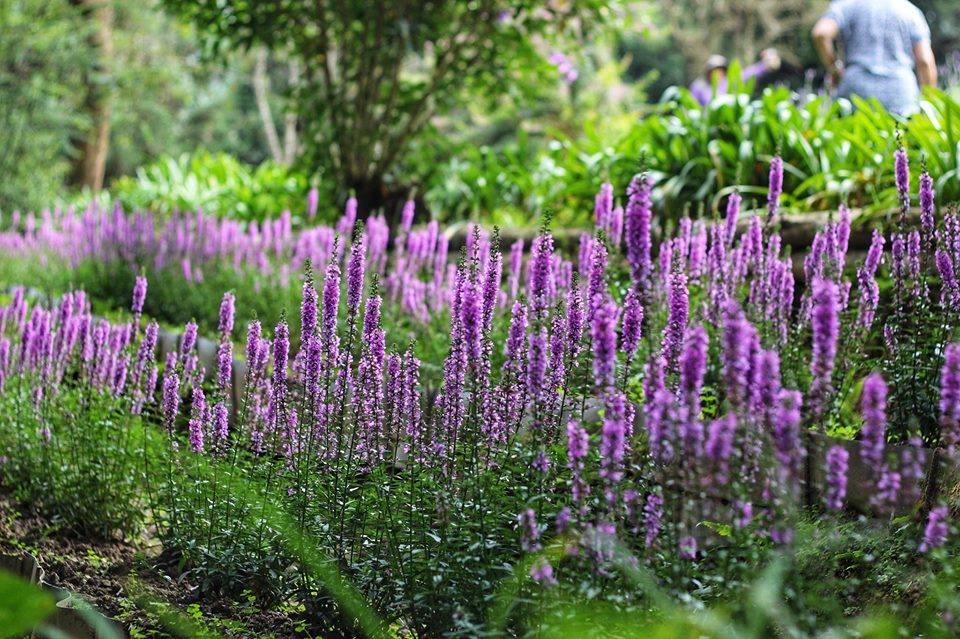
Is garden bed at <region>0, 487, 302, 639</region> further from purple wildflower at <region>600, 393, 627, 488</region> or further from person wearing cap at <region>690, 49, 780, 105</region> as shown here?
person wearing cap at <region>690, 49, 780, 105</region>

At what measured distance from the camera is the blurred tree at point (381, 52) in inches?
328

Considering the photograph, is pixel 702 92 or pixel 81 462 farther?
pixel 702 92

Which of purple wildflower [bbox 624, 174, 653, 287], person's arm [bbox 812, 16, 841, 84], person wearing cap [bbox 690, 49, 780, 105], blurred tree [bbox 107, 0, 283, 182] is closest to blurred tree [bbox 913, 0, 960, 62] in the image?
person wearing cap [bbox 690, 49, 780, 105]

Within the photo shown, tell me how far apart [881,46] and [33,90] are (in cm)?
1032

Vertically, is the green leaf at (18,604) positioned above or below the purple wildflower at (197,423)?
above

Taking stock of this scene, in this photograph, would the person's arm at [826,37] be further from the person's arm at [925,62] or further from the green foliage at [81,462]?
the green foliage at [81,462]

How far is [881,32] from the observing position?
793cm

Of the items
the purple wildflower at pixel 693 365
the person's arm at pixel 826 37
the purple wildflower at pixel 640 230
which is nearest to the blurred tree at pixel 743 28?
the person's arm at pixel 826 37

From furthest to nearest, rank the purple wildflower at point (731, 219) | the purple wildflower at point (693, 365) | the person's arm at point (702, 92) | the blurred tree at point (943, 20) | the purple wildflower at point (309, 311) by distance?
the blurred tree at point (943, 20) → the person's arm at point (702, 92) → the purple wildflower at point (731, 219) → the purple wildflower at point (309, 311) → the purple wildflower at point (693, 365)

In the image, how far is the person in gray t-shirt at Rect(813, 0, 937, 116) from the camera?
26.0ft

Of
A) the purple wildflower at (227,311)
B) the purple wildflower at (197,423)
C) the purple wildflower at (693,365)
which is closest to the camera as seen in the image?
the purple wildflower at (693,365)

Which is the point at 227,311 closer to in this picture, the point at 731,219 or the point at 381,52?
the point at 731,219

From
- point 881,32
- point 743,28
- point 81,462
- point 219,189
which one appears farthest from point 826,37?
point 743,28

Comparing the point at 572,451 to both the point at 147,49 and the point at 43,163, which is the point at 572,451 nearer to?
the point at 43,163
